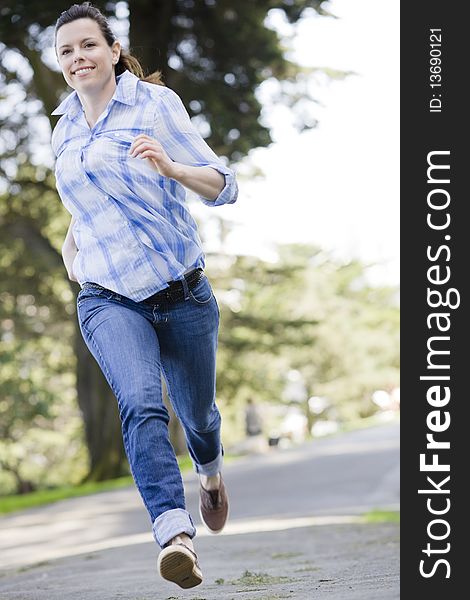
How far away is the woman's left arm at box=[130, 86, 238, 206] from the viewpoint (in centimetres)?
369

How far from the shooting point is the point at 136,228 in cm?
391

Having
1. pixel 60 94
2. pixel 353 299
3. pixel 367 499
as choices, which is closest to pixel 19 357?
pixel 60 94

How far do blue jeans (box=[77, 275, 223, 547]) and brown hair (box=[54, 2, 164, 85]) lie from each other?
83 cm

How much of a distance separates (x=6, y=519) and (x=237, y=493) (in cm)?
280

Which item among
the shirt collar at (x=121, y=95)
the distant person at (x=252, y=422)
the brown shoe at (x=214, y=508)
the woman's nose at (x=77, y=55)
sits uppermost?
the woman's nose at (x=77, y=55)

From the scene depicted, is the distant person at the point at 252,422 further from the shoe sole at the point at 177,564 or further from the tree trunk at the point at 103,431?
the shoe sole at the point at 177,564

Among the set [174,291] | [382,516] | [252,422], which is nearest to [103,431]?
[252,422]

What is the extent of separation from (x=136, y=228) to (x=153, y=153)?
0.38 metres

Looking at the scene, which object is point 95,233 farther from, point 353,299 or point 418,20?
point 353,299

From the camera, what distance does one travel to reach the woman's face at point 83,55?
3961mm

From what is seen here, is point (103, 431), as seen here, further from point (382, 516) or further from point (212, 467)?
point (212, 467)

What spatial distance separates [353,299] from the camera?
49.4m

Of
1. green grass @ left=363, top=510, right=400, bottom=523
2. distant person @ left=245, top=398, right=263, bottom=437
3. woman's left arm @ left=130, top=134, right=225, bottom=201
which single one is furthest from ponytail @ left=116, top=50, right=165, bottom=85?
distant person @ left=245, top=398, right=263, bottom=437

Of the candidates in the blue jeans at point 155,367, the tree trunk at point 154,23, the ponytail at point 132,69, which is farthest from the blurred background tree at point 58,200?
the blue jeans at point 155,367
